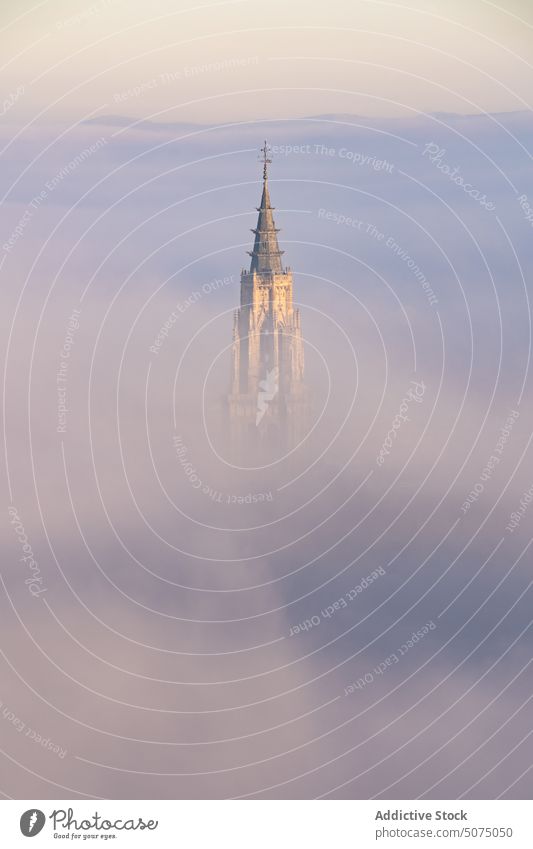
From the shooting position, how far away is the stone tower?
9112 centimetres

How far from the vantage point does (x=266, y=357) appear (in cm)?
9456

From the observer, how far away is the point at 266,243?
91500mm

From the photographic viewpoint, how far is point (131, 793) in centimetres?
8912

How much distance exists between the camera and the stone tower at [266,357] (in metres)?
91.1

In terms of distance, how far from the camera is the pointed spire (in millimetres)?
88688

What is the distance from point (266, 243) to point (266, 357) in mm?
5149

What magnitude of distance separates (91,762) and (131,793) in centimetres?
183

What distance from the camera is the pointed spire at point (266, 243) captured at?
88.7 metres

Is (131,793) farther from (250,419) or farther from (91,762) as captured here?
(250,419)
